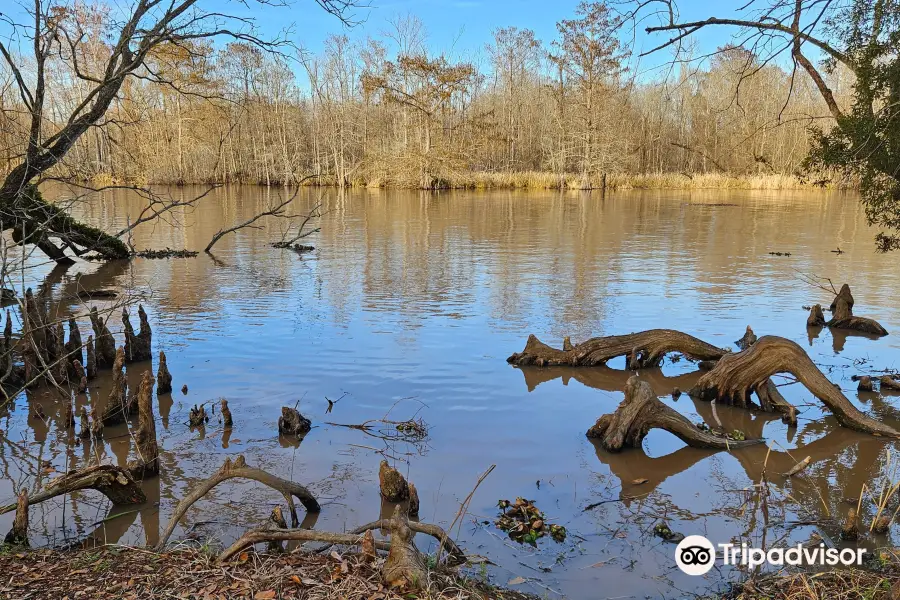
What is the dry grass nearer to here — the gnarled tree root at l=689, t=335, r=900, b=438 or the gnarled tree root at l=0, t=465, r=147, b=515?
the gnarled tree root at l=0, t=465, r=147, b=515

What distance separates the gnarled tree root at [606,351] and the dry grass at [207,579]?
5095mm

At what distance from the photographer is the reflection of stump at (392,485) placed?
201 inches

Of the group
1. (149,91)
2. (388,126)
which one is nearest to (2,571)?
(149,91)

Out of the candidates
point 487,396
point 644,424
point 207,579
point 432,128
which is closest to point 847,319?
point 644,424

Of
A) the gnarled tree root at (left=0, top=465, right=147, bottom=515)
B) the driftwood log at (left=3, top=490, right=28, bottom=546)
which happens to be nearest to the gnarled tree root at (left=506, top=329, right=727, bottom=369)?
the gnarled tree root at (left=0, top=465, right=147, bottom=515)

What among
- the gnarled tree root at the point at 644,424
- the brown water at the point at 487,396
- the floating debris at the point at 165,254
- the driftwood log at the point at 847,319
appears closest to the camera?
the brown water at the point at 487,396

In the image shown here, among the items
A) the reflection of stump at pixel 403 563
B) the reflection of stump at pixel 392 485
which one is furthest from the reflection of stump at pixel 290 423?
the reflection of stump at pixel 403 563

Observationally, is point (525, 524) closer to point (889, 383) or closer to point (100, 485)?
point (100, 485)

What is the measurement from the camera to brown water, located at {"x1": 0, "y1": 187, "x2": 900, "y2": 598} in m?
4.84

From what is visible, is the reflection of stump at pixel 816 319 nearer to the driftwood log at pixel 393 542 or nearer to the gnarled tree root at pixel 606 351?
the gnarled tree root at pixel 606 351

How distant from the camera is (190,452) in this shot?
6078mm

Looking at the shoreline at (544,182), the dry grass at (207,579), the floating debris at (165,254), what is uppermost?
the shoreline at (544,182)

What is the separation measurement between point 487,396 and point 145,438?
3584 mm

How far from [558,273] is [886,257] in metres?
8.50
